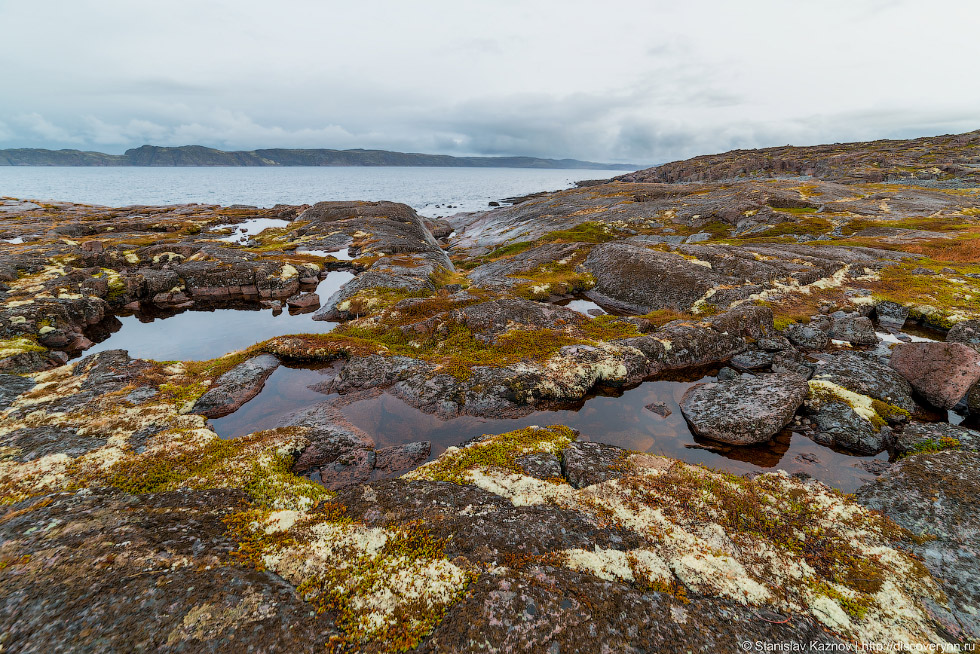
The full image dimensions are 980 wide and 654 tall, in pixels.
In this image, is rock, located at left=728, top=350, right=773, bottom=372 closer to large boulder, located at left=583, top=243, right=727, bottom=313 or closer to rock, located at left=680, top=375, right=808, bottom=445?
rock, located at left=680, top=375, right=808, bottom=445

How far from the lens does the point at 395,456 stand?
16453 mm

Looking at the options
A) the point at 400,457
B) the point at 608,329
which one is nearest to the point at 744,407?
the point at 608,329

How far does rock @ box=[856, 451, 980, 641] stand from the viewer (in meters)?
9.73

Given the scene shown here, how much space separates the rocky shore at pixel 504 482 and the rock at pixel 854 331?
0.15 m

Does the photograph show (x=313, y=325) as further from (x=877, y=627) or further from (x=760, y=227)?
(x=760, y=227)

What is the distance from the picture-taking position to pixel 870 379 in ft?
67.6

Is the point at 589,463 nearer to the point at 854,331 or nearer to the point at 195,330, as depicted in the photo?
the point at 854,331

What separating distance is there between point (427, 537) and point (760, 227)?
2759 inches

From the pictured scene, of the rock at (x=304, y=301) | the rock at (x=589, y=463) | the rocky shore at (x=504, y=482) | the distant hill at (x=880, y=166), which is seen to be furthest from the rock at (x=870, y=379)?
the distant hill at (x=880, y=166)

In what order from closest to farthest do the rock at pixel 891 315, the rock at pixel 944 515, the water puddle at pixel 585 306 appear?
the rock at pixel 944 515 < the rock at pixel 891 315 < the water puddle at pixel 585 306

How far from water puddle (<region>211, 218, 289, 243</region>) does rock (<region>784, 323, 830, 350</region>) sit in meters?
86.7

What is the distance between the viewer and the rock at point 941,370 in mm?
19328

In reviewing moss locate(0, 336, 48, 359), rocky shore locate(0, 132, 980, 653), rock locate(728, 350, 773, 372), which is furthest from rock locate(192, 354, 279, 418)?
rock locate(728, 350, 773, 372)

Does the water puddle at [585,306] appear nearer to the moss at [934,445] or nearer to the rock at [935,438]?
the rock at [935,438]
